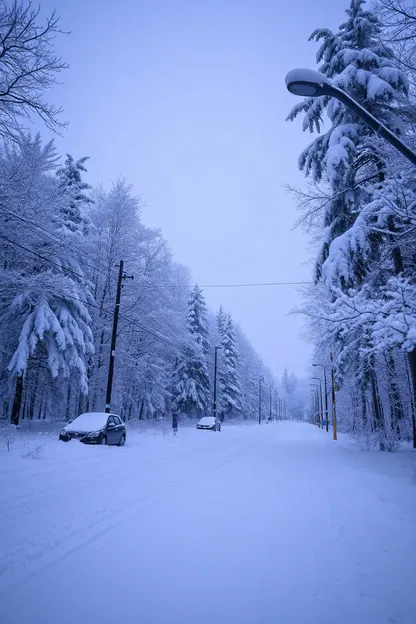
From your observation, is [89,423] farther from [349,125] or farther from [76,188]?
[76,188]

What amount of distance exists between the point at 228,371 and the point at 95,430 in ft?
123

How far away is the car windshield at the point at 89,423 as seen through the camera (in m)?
13.7

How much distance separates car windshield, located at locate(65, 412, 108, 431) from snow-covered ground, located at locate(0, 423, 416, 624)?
237 inches

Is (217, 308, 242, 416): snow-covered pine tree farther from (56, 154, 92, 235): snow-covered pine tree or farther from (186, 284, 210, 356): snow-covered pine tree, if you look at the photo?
(56, 154, 92, 235): snow-covered pine tree

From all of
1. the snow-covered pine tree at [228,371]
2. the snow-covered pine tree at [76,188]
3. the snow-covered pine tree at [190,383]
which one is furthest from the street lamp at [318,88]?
the snow-covered pine tree at [228,371]

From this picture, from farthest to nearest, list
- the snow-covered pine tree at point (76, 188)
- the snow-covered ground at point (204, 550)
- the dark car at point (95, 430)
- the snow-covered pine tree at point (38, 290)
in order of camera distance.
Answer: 1. the snow-covered pine tree at point (76, 188)
2. the snow-covered pine tree at point (38, 290)
3. the dark car at point (95, 430)
4. the snow-covered ground at point (204, 550)

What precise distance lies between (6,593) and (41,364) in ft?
60.0

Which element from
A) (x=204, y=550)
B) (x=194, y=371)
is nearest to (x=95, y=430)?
(x=204, y=550)

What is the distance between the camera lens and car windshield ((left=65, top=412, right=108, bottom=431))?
1373 cm

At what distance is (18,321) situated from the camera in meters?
17.2

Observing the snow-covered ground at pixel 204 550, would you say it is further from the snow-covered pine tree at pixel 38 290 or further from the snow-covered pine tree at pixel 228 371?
the snow-covered pine tree at pixel 228 371

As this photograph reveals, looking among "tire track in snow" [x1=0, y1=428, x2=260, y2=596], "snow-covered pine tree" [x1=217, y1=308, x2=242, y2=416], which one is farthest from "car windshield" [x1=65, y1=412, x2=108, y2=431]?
"snow-covered pine tree" [x1=217, y1=308, x2=242, y2=416]

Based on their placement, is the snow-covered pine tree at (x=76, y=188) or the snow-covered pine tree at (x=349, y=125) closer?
the snow-covered pine tree at (x=349, y=125)

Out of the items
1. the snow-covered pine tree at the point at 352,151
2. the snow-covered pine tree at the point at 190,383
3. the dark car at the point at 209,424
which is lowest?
the dark car at the point at 209,424
